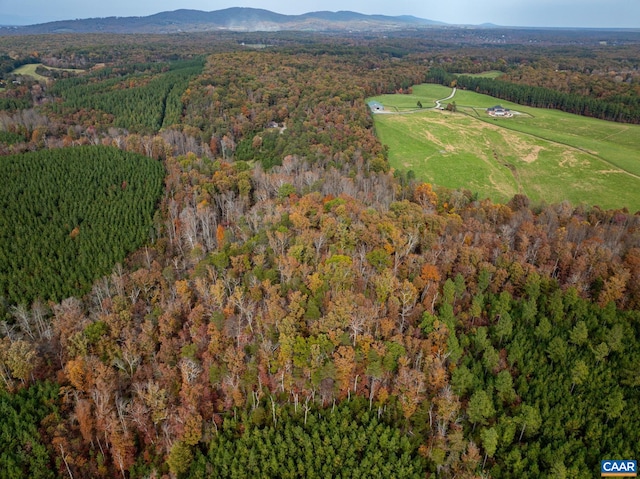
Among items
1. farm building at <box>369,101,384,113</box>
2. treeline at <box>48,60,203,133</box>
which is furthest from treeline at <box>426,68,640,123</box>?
treeline at <box>48,60,203,133</box>

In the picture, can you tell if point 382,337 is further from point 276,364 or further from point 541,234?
point 541,234

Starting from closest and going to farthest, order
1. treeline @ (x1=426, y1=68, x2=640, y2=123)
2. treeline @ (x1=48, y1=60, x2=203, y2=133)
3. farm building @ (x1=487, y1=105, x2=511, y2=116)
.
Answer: treeline @ (x1=48, y1=60, x2=203, y2=133) → treeline @ (x1=426, y1=68, x2=640, y2=123) → farm building @ (x1=487, y1=105, x2=511, y2=116)

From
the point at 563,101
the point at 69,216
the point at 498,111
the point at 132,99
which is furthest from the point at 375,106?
the point at 69,216

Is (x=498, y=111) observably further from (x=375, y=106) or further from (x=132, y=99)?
(x=132, y=99)

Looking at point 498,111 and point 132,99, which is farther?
point 132,99

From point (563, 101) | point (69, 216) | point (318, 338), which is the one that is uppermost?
point (563, 101)

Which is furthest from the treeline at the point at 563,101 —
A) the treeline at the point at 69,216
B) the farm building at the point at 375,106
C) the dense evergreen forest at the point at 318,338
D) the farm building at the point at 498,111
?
the treeline at the point at 69,216

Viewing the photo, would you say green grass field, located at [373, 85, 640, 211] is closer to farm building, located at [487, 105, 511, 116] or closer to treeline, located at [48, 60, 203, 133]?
farm building, located at [487, 105, 511, 116]
